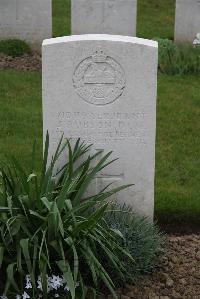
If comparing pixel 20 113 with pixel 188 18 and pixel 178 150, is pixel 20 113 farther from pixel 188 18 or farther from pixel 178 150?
pixel 188 18

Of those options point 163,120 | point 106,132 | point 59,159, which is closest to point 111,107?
point 106,132

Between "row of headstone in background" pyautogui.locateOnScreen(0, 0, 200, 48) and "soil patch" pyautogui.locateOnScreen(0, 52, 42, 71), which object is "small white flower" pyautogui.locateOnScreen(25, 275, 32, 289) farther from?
"row of headstone in background" pyautogui.locateOnScreen(0, 0, 200, 48)

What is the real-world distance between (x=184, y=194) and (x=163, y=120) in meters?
2.17

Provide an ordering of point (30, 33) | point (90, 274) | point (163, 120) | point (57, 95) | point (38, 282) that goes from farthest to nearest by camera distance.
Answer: point (30, 33), point (163, 120), point (57, 95), point (90, 274), point (38, 282)

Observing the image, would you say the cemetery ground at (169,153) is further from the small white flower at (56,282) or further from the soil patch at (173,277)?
the small white flower at (56,282)

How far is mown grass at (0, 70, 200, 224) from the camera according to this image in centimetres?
593

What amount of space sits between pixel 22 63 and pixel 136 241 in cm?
675

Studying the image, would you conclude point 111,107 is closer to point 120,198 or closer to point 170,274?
point 120,198

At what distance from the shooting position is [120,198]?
4969mm

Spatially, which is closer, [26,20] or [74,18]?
[74,18]

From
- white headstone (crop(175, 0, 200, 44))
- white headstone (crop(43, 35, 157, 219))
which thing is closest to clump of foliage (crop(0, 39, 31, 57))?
white headstone (crop(175, 0, 200, 44))

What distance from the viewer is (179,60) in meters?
10.6

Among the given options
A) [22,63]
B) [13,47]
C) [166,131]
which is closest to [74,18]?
[13,47]

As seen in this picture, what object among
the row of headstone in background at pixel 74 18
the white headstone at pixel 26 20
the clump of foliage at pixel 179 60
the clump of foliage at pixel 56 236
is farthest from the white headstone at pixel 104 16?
the clump of foliage at pixel 56 236
